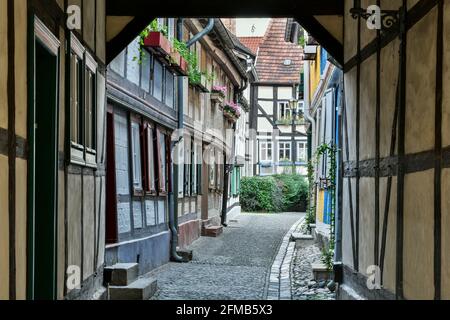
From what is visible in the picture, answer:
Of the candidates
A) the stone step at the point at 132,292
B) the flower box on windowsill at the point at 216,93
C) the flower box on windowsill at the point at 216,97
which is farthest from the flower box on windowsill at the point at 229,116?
the stone step at the point at 132,292

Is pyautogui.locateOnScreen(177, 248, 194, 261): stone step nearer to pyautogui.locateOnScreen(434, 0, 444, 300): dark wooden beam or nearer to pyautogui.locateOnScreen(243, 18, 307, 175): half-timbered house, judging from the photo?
pyautogui.locateOnScreen(434, 0, 444, 300): dark wooden beam

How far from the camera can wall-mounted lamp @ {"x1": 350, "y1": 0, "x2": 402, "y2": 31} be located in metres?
5.07

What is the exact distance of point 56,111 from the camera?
5.01 metres

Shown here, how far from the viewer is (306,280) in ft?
33.0

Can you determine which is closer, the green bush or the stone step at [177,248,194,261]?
the stone step at [177,248,194,261]

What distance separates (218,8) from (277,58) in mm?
36317

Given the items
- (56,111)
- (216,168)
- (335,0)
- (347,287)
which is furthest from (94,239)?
(216,168)

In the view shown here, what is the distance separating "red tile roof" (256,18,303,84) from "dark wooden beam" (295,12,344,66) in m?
34.3

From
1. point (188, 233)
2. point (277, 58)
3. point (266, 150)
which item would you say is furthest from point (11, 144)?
point (277, 58)

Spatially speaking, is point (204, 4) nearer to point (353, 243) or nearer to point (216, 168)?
point (353, 243)

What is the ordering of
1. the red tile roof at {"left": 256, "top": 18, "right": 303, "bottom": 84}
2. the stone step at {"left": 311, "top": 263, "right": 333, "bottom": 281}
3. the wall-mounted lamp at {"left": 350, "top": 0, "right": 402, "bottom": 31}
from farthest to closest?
1. the red tile roof at {"left": 256, "top": 18, "right": 303, "bottom": 84}
2. the stone step at {"left": 311, "top": 263, "right": 333, "bottom": 281}
3. the wall-mounted lamp at {"left": 350, "top": 0, "right": 402, "bottom": 31}

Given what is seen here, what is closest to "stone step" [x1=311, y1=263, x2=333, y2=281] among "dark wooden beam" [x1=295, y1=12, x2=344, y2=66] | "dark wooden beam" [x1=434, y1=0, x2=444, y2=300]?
"dark wooden beam" [x1=295, y1=12, x2=344, y2=66]

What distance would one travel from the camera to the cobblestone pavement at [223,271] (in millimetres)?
9109

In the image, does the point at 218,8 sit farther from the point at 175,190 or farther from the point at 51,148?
the point at 175,190
